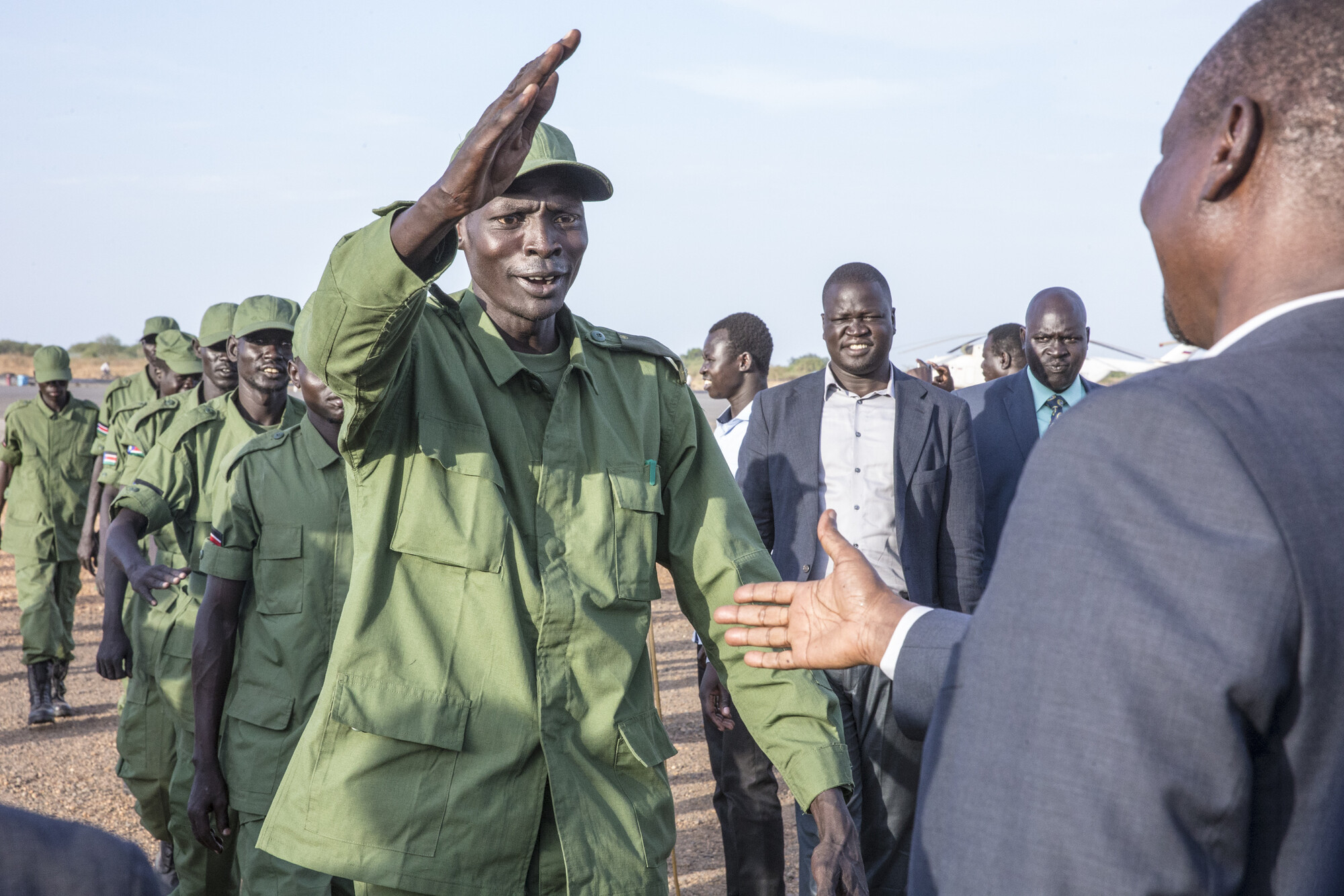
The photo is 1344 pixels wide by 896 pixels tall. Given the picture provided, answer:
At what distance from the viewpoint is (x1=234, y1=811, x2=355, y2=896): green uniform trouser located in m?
3.95

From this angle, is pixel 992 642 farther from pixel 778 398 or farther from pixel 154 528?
pixel 154 528

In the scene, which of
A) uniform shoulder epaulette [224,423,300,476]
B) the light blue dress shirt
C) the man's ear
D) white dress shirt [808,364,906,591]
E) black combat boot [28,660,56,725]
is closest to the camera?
the man's ear

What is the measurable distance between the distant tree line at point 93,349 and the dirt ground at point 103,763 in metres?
52.2

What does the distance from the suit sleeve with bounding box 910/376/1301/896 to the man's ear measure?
0.28m

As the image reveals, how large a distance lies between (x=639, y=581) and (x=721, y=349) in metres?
4.65

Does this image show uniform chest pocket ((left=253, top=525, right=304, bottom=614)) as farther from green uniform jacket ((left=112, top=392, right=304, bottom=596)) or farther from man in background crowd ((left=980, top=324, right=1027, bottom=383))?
man in background crowd ((left=980, top=324, right=1027, bottom=383))

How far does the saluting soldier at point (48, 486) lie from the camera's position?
392 inches

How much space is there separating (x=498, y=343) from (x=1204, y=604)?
185cm

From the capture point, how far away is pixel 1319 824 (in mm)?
1215

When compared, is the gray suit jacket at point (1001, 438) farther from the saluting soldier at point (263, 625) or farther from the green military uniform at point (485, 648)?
the green military uniform at point (485, 648)

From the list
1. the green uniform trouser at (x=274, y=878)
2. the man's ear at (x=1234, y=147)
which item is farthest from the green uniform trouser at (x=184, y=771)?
the man's ear at (x=1234, y=147)

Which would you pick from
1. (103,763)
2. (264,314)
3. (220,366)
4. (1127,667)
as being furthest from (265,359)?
(1127,667)

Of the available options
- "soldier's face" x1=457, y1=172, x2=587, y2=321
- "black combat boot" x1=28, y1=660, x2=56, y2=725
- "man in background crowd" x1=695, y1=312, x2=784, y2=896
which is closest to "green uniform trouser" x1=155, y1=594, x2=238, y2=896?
"man in background crowd" x1=695, y1=312, x2=784, y2=896

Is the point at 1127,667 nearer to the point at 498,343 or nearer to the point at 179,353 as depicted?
the point at 498,343
